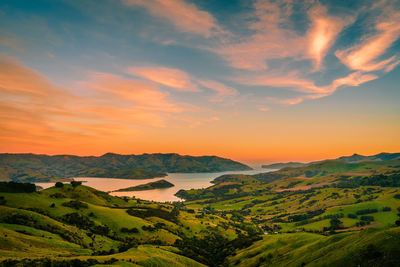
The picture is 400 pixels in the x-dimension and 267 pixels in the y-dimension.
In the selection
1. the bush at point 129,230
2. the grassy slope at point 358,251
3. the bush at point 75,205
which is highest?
the grassy slope at point 358,251

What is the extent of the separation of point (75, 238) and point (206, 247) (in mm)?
110220

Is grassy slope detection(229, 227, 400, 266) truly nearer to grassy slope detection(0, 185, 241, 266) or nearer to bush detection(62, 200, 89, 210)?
grassy slope detection(0, 185, 241, 266)

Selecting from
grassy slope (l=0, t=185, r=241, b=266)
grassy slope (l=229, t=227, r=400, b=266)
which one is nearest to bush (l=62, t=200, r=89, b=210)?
grassy slope (l=0, t=185, r=241, b=266)

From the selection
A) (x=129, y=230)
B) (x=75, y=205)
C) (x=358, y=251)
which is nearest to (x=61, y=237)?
(x=129, y=230)

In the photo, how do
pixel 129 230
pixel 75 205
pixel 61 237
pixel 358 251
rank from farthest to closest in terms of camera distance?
pixel 75 205 → pixel 129 230 → pixel 61 237 → pixel 358 251

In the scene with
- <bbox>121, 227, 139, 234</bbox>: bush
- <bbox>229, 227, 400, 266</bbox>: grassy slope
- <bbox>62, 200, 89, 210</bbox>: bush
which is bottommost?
<bbox>121, 227, 139, 234</bbox>: bush

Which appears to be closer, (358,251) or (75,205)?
(358,251)

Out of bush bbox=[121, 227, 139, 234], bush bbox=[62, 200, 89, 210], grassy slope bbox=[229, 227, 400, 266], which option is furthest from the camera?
bush bbox=[62, 200, 89, 210]

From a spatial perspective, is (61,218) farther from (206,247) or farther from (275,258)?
(275,258)

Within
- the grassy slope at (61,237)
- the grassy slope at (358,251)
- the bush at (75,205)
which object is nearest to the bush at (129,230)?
the grassy slope at (61,237)

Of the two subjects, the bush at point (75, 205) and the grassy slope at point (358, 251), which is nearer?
the grassy slope at point (358, 251)

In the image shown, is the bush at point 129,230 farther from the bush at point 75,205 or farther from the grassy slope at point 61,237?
the bush at point 75,205

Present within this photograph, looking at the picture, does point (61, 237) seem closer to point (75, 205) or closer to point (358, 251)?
point (75, 205)

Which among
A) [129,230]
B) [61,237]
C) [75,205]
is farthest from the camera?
[75,205]
